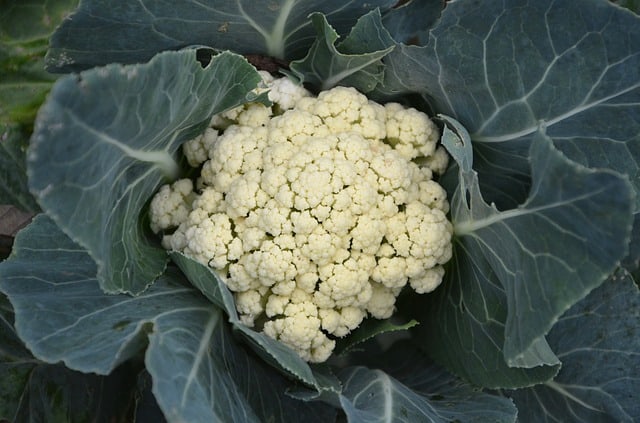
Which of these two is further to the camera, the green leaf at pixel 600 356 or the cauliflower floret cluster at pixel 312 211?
the green leaf at pixel 600 356

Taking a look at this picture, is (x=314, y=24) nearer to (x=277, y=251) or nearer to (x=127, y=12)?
(x=127, y=12)

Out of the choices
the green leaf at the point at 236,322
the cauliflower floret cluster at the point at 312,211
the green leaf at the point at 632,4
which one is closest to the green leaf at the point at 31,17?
the cauliflower floret cluster at the point at 312,211

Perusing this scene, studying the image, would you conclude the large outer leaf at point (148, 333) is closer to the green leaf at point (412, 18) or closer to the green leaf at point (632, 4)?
the green leaf at point (412, 18)

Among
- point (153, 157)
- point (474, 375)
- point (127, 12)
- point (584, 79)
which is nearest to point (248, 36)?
point (127, 12)

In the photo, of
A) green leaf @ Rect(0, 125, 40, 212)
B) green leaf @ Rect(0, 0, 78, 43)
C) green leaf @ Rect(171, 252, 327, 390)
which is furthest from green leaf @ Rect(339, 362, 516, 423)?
green leaf @ Rect(0, 0, 78, 43)

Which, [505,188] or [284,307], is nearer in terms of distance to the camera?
[284,307]

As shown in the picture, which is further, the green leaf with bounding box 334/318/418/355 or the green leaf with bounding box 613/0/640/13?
the green leaf with bounding box 613/0/640/13

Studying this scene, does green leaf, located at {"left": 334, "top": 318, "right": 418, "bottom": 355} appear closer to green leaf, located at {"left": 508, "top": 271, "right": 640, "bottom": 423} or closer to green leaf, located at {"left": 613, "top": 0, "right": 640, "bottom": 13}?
green leaf, located at {"left": 508, "top": 271, "right": 640, "bottom": 423}
